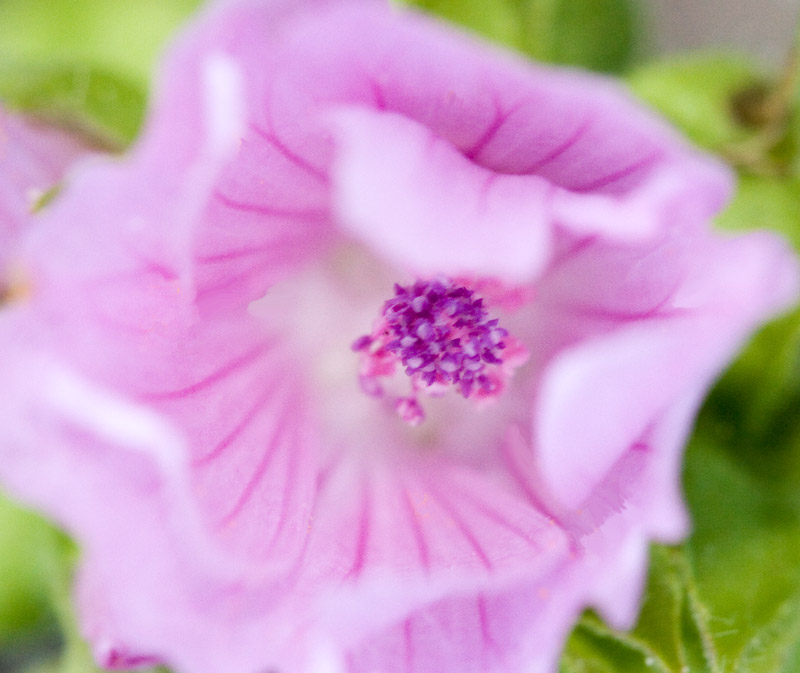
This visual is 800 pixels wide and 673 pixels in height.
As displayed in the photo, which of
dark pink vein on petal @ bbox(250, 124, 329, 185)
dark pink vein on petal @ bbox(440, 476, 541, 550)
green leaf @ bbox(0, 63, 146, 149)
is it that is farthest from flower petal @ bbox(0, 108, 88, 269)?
dark pink vein on petal @ bbox(440, 476, 541, 550)

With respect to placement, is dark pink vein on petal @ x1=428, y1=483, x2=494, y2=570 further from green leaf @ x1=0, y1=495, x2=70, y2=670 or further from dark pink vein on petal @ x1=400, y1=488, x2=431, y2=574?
green leaf @ x1=0, y1=495, x2=70, y2=670

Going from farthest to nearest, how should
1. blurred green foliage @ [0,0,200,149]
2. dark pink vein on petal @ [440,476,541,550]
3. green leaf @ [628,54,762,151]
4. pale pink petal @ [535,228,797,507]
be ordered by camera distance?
blurred green foliage @ [0,0,200,149], green leaf @ [628,54,762,151], dark pink vein on petal @ [440,476,541,550], pale pink petal @ [535,228,797,507]

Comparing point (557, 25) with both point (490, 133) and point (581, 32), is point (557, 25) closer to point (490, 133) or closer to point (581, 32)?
point (581, 32)

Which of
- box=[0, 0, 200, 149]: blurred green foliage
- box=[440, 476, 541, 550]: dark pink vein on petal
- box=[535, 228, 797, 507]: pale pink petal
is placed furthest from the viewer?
box=[0, 0, 200, 149]: blurred green foliage

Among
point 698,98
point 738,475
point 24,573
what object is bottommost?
point 24,573

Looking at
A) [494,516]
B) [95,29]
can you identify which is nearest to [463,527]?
[494,516]
